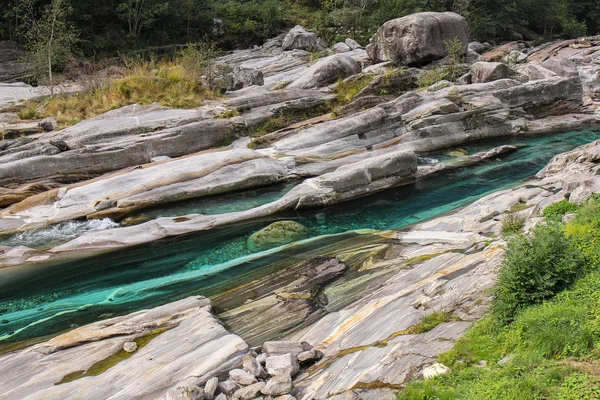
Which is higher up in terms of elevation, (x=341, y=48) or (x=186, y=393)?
(x=341, y=48)

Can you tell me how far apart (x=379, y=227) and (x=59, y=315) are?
32.3 ft

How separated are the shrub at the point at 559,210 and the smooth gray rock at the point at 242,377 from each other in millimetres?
7240

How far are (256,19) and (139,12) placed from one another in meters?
11.6

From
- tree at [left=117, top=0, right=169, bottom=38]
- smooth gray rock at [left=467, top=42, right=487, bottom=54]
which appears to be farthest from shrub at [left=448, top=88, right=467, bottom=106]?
tree at [left=117, top=0, right=169, bottom=38]

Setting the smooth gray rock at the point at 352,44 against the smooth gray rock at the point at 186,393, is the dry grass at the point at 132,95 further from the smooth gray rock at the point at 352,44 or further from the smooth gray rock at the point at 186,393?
the smooth gray rock at the point at 352,44

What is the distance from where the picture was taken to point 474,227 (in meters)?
13.6

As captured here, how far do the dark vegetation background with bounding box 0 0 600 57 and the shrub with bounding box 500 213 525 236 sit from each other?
3000 cm

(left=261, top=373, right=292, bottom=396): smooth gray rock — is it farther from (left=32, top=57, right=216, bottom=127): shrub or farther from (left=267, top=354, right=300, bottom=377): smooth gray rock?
(left=32, top=57, right=216, bottom=127): shrub

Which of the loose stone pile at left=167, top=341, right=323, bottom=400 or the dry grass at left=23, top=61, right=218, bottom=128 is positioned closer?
the loose stone pile at left=167, top=341, right=323, bottom=400

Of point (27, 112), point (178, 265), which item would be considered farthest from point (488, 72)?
point (27, 112)

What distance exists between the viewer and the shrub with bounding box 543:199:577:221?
10.9 metres

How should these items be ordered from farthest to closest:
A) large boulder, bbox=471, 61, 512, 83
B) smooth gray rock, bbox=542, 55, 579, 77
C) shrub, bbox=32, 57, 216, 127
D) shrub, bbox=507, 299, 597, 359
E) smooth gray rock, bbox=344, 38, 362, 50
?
1. smooth gray rock, bbox=344, 38, 362, 50
2. smooth gray rock, bbox=542, 55, 579, 77
3. large boulder, bbox=471, 61, 512, 83
4. shrub, bbox=32, 57, 216, 127
5. shrub, bbox=507, 299, 597, 359

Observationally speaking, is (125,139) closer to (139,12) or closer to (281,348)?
(281,348)

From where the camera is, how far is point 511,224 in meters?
11.8
